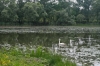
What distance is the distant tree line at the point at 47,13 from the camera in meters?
81.6

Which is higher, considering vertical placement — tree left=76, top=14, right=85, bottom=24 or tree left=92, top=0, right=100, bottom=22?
tree left=92, top=0, right=100, bottom=22

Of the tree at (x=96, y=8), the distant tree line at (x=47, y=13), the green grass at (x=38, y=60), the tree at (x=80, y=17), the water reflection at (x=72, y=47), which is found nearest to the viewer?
the green grass at (x=38, y=60)

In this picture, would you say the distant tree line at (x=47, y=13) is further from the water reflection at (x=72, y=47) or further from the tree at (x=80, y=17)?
the water reflection at (x=72, y=47)

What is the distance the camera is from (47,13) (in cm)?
9081

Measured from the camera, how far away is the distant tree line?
268ft

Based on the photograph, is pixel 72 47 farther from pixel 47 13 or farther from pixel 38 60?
pixel 47 13

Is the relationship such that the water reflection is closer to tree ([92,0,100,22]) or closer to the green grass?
the green grass

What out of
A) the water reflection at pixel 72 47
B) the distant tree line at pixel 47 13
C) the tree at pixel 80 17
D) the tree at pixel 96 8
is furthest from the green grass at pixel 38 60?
the tree at pixel 96 8

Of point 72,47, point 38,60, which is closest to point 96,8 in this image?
point 72,47

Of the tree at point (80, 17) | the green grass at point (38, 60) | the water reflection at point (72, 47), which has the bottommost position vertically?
the tree at point (80, 17)

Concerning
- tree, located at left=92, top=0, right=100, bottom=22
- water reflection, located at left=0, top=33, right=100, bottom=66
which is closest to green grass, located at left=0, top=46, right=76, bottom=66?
water reflection, located at left=0, top=33, right=100, bottom=66

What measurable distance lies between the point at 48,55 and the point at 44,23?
3001 inches

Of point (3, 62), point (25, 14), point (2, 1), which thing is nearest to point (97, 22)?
point (25, 14)

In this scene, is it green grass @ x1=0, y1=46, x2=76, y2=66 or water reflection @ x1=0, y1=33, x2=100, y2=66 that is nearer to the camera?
green grass @ x1=0, y1=46, x2=76, y2=66
